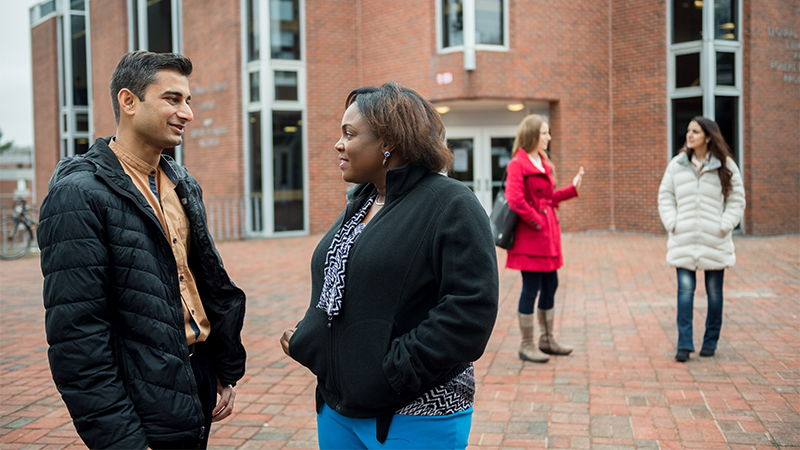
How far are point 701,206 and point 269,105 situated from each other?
12.1 metres

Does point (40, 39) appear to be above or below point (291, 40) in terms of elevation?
above

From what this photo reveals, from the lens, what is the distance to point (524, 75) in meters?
14.5

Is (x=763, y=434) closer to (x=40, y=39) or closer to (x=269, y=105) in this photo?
(x=269, y=105)

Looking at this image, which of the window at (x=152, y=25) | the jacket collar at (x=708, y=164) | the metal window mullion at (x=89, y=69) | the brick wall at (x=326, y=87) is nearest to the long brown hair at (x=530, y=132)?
the jacket collar at (x=708, y=164)

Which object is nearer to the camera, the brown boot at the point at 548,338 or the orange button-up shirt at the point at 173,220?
the orange button-up shirt at the point at 173,220

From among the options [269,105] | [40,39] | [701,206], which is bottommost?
[701,206]

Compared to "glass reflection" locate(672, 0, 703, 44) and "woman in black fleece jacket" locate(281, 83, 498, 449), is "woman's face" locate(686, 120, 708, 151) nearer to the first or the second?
"woman in black fleece jacket" locate(281, 83, 498, 449)

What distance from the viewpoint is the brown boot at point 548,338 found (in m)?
5.57

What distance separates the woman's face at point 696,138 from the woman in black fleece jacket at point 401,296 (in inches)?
156

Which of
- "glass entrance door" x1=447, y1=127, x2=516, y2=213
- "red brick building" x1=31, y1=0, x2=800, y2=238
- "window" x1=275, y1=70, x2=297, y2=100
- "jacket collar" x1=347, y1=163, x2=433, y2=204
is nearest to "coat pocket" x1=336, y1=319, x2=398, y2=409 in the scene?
"jacket collar" x1=347, y1=163, x2=433, y2=204

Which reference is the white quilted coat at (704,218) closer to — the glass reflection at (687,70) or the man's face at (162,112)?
the man's face at (162,112)

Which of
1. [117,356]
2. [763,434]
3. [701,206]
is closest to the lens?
[117,356]

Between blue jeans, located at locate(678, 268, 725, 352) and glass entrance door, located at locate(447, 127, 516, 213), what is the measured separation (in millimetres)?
10171

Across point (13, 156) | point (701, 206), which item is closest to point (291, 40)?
point (701, 206)
